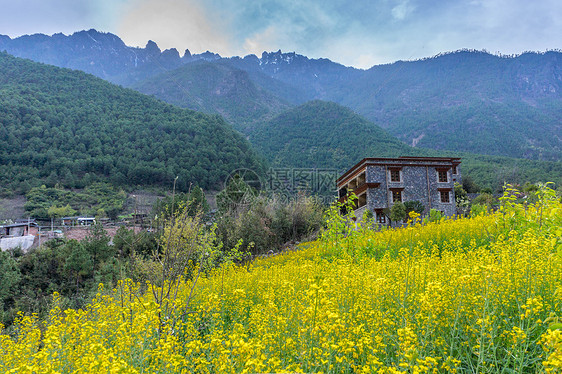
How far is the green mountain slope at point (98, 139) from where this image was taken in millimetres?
60969

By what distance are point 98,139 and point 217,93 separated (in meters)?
84.8

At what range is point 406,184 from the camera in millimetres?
30031

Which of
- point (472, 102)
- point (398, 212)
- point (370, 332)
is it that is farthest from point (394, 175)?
point (472, 102)

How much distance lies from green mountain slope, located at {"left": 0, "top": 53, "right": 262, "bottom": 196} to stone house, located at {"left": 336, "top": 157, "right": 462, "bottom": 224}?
38539 mm

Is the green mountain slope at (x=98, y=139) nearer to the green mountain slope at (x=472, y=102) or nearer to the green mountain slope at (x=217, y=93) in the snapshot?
the green mountain slope at (x=217, y=93)

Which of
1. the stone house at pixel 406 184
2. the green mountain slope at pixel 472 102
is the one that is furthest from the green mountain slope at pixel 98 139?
the green mountain slope at pixel 472 102

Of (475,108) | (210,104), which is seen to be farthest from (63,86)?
(475,108)

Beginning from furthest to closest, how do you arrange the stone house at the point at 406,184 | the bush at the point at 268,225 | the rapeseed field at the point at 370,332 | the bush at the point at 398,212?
the stone house at the point at 406,184 < the bush at the point at 398,212 < the bush at the point at 268,225 < the rapeseed field at the point at 370,332

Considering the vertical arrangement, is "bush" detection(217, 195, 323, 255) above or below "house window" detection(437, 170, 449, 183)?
below

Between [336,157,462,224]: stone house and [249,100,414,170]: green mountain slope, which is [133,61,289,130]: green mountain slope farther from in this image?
[336,157,462,224]: stone house

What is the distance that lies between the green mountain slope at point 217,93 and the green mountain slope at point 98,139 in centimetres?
3734

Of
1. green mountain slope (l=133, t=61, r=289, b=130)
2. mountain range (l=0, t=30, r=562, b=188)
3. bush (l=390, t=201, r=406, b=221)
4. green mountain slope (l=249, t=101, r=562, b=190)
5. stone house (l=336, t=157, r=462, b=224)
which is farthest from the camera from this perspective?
green mountain slope (l=133, t=61, r=289, b=130)

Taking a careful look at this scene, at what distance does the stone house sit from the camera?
29.6m

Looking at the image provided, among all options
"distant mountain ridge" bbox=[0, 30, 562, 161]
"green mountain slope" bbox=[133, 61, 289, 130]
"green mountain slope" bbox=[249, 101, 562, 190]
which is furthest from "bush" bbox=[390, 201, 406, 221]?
"green mountain slope" bbox=[133, 61, 289, 130]
